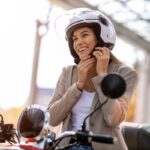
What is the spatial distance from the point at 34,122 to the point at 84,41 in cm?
54

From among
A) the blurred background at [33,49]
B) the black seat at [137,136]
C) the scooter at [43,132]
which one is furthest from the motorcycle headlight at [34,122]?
the blurred background at [33,49]

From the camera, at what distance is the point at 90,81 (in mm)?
1810

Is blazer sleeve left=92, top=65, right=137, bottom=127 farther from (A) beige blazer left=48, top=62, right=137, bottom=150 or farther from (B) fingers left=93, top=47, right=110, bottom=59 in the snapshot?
(B) fingers left=93, top=47, right=110, bottom=59

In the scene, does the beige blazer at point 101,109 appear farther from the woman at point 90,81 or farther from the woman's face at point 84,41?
the woman's face at point 84,41

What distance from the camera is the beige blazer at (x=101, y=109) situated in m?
Result: 1.65

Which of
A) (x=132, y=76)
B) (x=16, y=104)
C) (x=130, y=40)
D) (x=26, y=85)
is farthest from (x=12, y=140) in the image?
(x=130, y=40)

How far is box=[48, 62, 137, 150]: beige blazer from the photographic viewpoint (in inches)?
64.8

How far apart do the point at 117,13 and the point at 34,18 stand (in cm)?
276

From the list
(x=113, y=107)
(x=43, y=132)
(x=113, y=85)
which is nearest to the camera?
(x=113, y=85)

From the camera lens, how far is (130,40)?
945 centimetres

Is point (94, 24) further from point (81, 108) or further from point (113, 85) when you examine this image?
point (113, 85)

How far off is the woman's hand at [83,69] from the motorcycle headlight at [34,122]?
0.34 meters

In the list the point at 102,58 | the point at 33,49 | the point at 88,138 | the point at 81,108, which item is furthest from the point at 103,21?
the point at 33,49

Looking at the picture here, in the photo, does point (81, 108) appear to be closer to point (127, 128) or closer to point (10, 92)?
point (127, 128)
